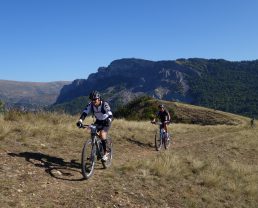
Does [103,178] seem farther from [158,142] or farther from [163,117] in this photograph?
[163,117]

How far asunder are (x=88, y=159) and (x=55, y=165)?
116cm

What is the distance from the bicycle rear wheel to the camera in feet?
35.4

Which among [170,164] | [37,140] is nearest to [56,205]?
[170,164]

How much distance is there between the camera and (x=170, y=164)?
44.7ft

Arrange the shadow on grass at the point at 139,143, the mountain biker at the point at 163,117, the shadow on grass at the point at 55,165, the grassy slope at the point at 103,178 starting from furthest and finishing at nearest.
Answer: the mountain biker at the point at 163,117
the shadow on grass at the point at 139,143
the shadow on grass at the point at 55,165
the grassy slope at the point at 103,178

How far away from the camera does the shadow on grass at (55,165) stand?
11017 mm

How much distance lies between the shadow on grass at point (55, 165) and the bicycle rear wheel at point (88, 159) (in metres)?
0.28

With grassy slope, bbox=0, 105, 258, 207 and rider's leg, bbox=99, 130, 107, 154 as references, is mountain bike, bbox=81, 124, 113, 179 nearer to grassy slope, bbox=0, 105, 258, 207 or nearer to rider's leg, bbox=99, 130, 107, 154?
rider's leg, bbox=99, 130, 107, 154

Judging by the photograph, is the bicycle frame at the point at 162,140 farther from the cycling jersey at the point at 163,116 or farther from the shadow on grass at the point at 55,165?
the shadow on grass at the point at 55,165

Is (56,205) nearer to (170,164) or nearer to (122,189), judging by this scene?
(122,189)

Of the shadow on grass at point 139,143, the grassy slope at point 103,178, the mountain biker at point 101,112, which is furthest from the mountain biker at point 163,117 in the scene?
the mountain biker at point 101,112

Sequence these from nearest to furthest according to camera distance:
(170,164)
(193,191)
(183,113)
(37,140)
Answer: (193,191)
(170,164)
(37,140)
(183,113)

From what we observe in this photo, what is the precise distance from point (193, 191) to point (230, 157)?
1033 cm

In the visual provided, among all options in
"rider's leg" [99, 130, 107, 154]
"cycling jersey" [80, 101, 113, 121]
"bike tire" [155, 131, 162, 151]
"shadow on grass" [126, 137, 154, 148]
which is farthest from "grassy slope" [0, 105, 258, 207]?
"cycling jersey" [80, 101, 113, 121]
